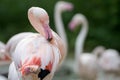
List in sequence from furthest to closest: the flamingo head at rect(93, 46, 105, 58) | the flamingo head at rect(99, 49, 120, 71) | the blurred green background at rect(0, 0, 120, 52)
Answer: the blurred green background at rect(0, 0, 120, 52) → the flamingo head at rect(93, 46, 105, 58) → the flamingo head at rect(99, 49, 120, 71)

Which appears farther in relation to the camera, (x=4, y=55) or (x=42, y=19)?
(x=4, y=55)

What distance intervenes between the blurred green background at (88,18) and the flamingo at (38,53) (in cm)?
676

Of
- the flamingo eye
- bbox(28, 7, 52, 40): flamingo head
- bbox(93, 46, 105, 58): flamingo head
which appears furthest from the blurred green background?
the flamingo eye

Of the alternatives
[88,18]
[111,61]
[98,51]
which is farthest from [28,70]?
[88,18]

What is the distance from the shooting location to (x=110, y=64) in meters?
7.31

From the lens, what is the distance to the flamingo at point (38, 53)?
8.70 feet

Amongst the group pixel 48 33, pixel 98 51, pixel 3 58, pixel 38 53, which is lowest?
pixel 38 53

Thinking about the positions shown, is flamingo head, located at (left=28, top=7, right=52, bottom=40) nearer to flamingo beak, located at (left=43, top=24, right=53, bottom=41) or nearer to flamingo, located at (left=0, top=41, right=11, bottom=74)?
flamingo beak, located at (left=43, top=24, right=53, bottom=41)

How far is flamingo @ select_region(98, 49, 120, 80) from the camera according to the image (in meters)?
7.28

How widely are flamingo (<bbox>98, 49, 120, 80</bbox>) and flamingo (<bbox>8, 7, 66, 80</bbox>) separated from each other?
14.3 feet

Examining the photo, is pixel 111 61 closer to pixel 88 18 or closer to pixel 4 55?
pixel 88 18

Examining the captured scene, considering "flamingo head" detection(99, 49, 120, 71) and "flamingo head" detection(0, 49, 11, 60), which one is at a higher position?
"flamingo head" detection(99, 49, 120, 71)

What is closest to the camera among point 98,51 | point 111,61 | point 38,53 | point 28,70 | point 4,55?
point 28,70

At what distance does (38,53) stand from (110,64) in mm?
4624
